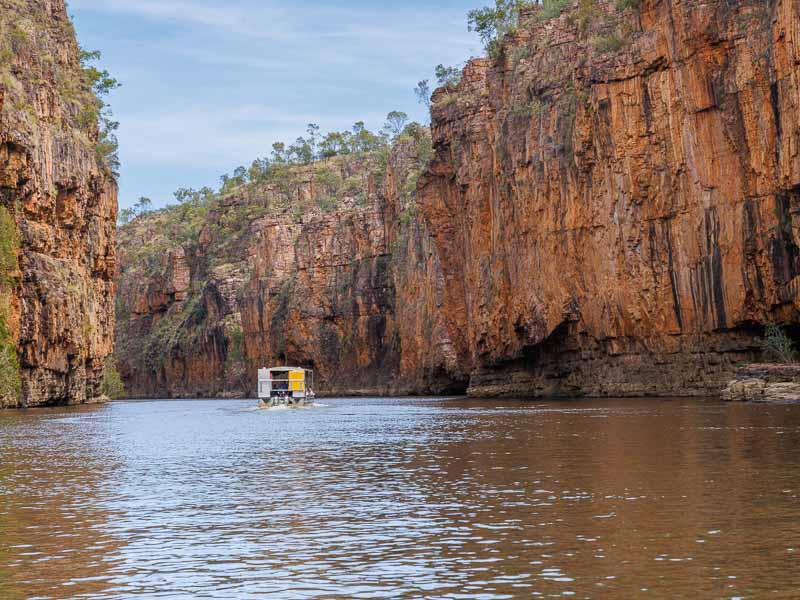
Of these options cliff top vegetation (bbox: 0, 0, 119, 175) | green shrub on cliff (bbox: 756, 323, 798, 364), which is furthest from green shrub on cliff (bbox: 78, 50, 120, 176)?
green shrub on cliff (bbox: 756, 323, 798, 364)

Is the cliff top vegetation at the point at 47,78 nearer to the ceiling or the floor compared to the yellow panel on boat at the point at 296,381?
nearer to the ceiling

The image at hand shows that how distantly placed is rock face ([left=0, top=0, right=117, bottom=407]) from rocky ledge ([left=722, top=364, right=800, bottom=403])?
48.1m

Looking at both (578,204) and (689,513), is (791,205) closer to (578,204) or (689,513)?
(578,204)

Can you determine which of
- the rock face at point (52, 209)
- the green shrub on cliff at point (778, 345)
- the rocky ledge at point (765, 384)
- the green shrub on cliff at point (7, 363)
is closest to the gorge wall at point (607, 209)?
the green shrub on cliff at point (778, 345)

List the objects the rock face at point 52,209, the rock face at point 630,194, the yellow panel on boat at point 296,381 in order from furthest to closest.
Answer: the yellow panel on boat at point 296,381 < the rock face at point 52,209 < the rock face at point 630,194

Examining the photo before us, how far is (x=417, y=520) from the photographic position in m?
17.5

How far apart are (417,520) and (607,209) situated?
210ft

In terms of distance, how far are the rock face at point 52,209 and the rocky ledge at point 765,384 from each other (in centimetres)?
4811

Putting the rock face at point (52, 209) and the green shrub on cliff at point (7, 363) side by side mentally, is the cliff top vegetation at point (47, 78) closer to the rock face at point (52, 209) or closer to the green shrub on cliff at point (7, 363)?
the rock face at point (52, 209)

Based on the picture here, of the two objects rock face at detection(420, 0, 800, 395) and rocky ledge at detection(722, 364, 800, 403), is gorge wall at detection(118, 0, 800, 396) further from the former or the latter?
rocky ledge at detection(722, 364, 800, 403)

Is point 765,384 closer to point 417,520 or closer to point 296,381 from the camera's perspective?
point 296,381

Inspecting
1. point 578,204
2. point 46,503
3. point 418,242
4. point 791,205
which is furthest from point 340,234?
point 46,503

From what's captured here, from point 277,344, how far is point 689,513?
140 meters

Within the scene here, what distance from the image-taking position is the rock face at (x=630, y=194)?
65.6 meters
